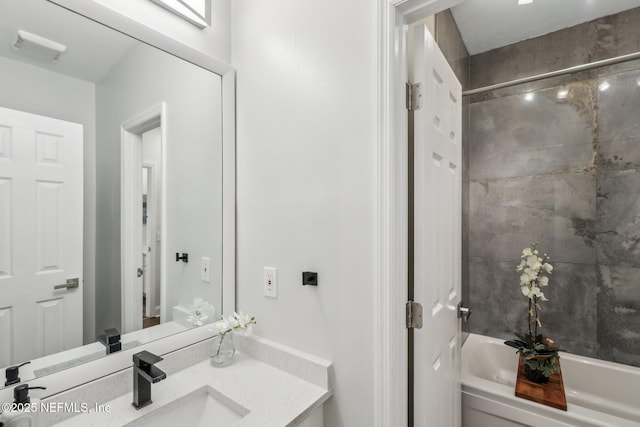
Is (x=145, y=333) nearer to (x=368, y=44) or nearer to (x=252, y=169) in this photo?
(x=252, y=169)

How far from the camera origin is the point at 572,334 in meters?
2.03

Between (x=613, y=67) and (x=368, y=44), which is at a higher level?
(x=613, y=67)

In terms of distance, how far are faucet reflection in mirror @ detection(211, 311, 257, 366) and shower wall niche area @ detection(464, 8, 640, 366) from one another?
1.89 m

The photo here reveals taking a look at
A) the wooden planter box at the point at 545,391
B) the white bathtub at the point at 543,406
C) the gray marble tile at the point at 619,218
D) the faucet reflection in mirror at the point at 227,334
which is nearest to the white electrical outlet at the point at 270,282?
the faucet reflection in mirror at the point at 227,334

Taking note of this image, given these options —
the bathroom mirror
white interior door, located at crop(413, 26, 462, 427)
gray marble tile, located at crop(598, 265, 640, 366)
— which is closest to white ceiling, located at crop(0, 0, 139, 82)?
the bathroom mirror

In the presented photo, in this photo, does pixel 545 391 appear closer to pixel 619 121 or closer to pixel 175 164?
pixel 619 121

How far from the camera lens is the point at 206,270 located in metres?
1.35

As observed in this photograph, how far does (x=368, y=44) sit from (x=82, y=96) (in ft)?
3.19

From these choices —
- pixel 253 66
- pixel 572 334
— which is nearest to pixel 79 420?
pixel 253 66

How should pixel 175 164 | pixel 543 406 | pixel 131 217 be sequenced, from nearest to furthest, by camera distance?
pixel 131 217
pixel 175 164
pixel 543 406

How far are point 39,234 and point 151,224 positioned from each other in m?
0.35

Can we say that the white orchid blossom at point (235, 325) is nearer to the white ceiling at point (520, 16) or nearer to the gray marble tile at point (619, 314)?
the white ceiling at point (520, 16)

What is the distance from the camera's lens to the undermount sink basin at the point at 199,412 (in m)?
0.94

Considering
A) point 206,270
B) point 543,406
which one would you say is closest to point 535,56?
point 543,406
